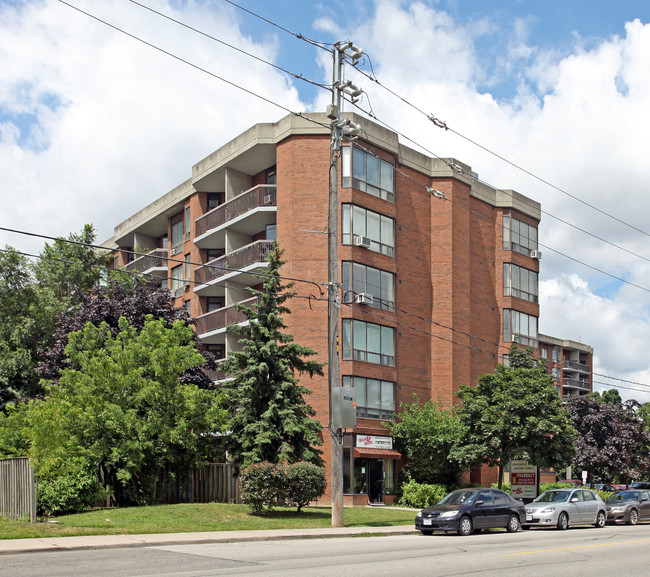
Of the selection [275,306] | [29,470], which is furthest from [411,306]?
[29,470]

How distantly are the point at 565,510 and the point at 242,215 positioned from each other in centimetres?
2229

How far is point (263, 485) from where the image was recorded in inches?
985

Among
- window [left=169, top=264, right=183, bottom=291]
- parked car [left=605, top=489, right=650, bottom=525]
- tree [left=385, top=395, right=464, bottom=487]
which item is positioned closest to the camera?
parked car [left=605, top=489, right=650, bottom=525]

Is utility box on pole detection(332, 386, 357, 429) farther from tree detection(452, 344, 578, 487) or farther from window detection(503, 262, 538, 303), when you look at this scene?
window detection(503, 262, 538, 303)

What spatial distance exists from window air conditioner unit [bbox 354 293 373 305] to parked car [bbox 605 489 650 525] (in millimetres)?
13698

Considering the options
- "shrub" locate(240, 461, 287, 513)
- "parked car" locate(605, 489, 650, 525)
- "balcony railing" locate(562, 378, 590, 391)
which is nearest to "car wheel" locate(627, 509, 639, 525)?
"parked car" locate(605, 489, 650, 525)

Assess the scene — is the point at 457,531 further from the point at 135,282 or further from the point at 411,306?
the point at 135,282

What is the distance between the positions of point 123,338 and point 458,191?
23.3 m

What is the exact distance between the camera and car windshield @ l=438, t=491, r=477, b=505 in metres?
22.9

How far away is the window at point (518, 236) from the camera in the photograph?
4830 cm

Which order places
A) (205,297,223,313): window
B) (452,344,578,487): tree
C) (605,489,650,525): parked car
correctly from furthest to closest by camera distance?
(205,297,223,313): window < (452,344,578,487): tree < (605,489,650,525): parked car

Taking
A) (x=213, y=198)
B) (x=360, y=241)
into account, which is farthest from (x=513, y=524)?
(x=213, y=198)

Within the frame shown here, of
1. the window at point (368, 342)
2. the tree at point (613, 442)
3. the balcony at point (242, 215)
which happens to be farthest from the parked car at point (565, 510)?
the tree at point (613, 442)

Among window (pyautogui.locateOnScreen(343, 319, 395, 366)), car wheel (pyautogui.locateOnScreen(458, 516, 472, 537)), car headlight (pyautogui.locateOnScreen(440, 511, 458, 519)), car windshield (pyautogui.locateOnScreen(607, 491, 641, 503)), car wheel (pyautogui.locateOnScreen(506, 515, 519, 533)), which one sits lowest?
car windshield (pyautogui.locateOnScreen(607, 491, 641, 503))
